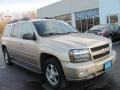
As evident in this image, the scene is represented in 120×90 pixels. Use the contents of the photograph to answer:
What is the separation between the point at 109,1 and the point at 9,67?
20440mm

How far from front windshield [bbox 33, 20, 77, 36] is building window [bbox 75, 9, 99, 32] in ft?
74.7

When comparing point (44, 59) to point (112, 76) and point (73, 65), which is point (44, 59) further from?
point (112, 76)

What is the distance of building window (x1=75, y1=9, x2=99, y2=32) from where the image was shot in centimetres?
3071

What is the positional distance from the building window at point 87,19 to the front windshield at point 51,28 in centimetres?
2276

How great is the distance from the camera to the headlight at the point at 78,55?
5809 millimetres

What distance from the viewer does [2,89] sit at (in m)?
6.75

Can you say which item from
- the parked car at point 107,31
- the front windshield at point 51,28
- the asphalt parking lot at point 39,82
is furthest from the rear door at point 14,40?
the parked car at point 107,31

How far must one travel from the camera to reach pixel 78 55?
229 inches

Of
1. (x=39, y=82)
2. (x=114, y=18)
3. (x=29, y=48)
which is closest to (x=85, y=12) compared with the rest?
(x=114, y=18)

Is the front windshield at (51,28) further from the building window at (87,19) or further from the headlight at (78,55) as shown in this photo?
the building window at (87,19)

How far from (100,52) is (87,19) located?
26.9m

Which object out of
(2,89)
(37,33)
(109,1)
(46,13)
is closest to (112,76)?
(37,33)

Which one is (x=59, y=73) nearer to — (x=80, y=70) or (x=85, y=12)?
(x=80, y=70)

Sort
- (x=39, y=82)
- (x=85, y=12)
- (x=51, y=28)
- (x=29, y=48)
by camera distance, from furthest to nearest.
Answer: (x=85, y=12), (x=51, y=28), (x=29, y=48), (x=39, y=82)
